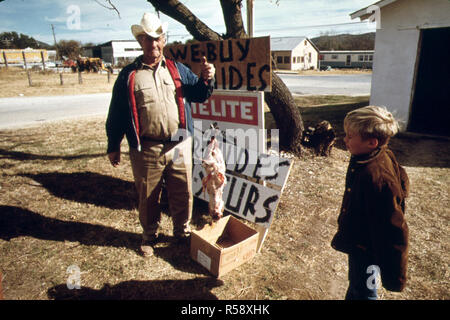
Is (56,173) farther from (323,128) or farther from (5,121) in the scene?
(5,121)

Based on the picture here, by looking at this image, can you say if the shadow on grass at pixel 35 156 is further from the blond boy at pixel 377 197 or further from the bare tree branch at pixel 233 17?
the blond boy at pixel 377 197

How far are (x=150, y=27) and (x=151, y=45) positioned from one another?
158 millimetres

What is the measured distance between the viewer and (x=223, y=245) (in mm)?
3396

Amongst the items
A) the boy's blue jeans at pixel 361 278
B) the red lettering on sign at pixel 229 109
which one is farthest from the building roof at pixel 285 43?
the boy's blue jeans at pixel 361 278

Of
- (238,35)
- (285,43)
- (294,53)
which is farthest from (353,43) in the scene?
(238,35)

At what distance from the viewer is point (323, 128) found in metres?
6.07

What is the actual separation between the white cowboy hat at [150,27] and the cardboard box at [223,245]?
1958 mm

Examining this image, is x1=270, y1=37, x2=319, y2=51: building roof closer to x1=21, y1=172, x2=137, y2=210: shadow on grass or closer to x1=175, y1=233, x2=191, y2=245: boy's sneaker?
x1=21, y1=172, x2=137, y2=210: shadow on grass

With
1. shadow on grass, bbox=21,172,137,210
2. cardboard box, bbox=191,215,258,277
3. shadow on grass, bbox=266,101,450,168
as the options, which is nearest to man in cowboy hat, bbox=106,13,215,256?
cardboard box, bbox=191,215,258,277

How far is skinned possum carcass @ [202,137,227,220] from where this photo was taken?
3078mm

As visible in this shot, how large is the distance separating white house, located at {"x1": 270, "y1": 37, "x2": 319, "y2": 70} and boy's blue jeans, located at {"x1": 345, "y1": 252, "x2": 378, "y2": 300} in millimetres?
52335

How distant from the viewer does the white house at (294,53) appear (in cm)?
5350

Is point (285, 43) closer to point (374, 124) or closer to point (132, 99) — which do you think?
point (132, 99)
